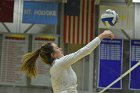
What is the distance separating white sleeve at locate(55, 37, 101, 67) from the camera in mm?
3354

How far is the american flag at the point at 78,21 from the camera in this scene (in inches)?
423

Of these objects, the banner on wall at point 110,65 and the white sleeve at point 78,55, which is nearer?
the white sleeve at point 78,55

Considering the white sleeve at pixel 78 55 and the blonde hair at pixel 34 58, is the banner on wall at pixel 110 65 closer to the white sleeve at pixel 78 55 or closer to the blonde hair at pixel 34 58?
the blonde hair at pixel 34 58

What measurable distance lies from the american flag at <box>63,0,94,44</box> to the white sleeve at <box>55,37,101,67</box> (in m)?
7.14

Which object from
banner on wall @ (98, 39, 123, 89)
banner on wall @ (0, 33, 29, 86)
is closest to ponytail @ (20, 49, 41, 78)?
banner on wall @ (0, 33, 29, 86)

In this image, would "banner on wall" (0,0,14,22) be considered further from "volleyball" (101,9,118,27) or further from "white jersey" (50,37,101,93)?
"white jersey" (50,37,101,93)

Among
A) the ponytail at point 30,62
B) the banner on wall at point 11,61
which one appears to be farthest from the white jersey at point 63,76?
the banner on wall at point 11,61

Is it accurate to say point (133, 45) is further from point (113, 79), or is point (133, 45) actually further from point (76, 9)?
point (76, 9)

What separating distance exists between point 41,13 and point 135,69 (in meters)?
3.34

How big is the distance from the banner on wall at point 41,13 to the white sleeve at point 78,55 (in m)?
7.17

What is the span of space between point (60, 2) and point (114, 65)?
257 cm

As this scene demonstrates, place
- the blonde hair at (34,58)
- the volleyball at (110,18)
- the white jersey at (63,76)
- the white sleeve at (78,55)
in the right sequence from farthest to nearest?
the volleyball at (110,18), the blonde hair at (34,58), the white jersey at (63,76), the white sleeve at (78,55)

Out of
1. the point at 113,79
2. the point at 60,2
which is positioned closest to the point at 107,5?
the point at 60,2

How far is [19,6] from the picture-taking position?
35.9ft
